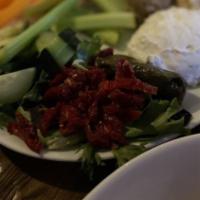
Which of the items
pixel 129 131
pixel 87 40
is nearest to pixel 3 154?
pixel 129 131

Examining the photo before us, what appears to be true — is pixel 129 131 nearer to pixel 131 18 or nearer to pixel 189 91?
pixel 189 91

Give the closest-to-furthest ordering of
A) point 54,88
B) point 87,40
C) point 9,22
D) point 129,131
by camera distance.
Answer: point 129,131 → point 54,88 → point 87,40 → point 9,22

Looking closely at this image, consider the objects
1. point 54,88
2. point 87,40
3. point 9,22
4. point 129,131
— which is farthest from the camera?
point 9,22

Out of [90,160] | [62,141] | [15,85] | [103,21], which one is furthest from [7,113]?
[103,21]

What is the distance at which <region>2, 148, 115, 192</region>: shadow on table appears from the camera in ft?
4.21

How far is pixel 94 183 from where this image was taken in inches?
50.3

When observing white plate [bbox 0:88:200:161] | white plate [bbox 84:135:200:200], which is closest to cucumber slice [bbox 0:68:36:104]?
white plate [bbox 0:88:200:161]

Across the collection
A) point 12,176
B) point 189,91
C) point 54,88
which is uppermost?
point 54,88

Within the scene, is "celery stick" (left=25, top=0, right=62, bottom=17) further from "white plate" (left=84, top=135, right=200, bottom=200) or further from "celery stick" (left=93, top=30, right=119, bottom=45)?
"white plate" (left=84, top=135, right=200, bottom=200)

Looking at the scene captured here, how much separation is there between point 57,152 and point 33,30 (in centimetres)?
57

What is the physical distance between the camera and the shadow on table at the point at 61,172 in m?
1.28

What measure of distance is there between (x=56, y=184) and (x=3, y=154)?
227 millimetres

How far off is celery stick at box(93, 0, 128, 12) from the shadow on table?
75cm

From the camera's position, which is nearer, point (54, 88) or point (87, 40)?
point (54, 88)
